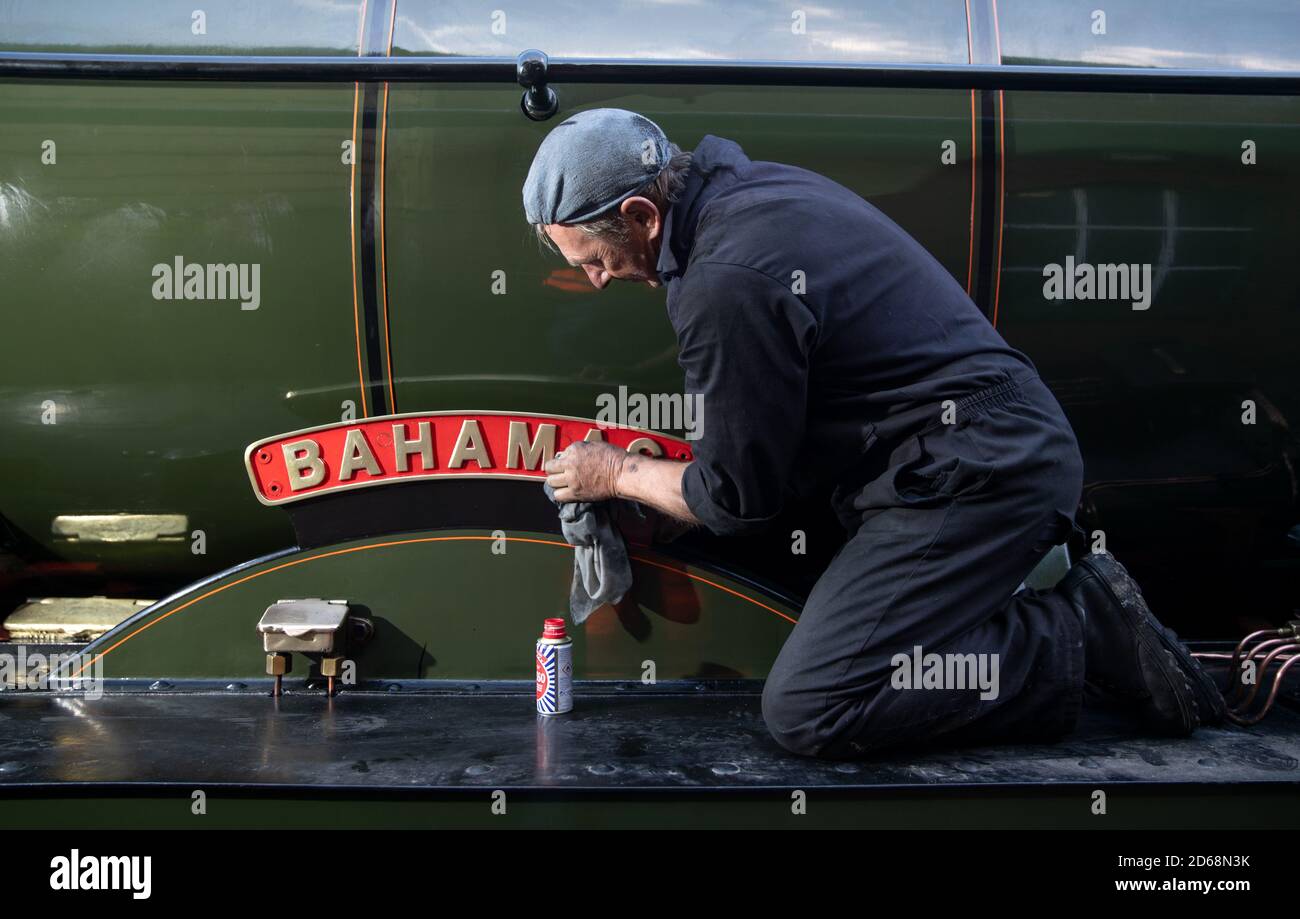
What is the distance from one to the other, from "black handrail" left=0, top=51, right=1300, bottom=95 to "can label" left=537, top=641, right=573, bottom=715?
3.37 ft

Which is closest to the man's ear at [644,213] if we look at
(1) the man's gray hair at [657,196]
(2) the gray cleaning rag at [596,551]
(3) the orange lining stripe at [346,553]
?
(1) the man's gray hair at [657,196]

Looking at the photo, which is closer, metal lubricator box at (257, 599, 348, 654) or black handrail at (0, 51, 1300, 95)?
black handrail at (0, 51, 1300, 95)

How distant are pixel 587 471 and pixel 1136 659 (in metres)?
1.05

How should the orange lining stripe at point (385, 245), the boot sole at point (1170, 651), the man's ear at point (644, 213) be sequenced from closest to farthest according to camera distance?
the man's ear at point (644, 213), the boot sole at point (1170, 651), the orange lining stripe at point (385, 245)

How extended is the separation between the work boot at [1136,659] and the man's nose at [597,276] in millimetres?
1044

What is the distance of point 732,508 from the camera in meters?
2.01

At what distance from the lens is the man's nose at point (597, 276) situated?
2078mm

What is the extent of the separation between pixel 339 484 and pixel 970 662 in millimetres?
1215

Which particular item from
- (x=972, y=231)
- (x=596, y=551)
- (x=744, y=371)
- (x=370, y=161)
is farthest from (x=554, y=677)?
(x=972, y=231)

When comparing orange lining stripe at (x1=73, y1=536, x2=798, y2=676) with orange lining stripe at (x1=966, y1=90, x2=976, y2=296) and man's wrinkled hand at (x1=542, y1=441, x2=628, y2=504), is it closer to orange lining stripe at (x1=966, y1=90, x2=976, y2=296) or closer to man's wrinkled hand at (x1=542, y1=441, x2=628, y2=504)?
man's wrinkled hand at (x1=542, y1=441, x2=628, y2=504)

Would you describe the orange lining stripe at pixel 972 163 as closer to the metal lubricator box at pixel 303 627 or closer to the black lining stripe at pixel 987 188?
the black lining stripe at pixel 987 188

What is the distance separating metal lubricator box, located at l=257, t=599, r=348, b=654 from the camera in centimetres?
216

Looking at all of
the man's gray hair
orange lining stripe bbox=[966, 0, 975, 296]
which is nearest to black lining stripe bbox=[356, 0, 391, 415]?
the man's gray hair

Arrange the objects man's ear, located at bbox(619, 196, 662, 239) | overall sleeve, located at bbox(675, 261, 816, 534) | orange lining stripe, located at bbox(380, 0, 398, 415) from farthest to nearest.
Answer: orange lining stripe, located at bbox(380, 0, 398, 415)
man's ear, located at bbox(619, 196, 662, 239)
overall sleeve, located at bbox(675, 261, 816, 534)
